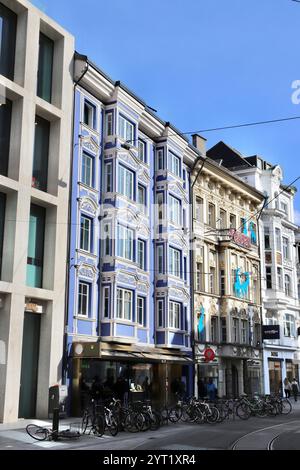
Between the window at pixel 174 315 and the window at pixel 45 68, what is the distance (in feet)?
43.1

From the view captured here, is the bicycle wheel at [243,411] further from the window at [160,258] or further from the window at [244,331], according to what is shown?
the window at [244,331]

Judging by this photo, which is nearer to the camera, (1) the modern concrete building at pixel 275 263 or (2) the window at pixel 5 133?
(2) the window at pixel 5 133

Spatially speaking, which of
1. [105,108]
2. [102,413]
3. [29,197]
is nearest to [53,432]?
[102,413]

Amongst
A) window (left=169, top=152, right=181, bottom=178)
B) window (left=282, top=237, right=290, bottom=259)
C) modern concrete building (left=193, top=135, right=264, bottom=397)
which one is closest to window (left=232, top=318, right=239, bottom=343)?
modern concrete building (left=193, top=135, right=264, bottom=397)

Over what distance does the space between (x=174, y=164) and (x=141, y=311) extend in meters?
9.35

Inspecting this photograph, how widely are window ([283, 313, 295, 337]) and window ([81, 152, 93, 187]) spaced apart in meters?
25.5

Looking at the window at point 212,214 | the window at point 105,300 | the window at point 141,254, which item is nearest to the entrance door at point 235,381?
the window at point 212,214

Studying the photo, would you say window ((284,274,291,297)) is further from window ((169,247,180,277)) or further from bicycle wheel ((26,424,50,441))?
bicycle wheel ((26,424,50,441))

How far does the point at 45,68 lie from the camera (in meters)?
26.6

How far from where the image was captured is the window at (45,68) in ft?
85.8

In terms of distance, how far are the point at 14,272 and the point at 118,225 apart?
701 centimetres

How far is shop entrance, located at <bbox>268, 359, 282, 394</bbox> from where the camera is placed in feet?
144

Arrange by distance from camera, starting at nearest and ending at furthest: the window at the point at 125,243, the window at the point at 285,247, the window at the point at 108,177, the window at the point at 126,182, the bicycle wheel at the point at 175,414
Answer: the bicycle wheel at the point at 175,414 < the window at the point at 125,243 < the window at the point at 108,177 < the window at the point at 126,182 < the window at the point at 285,247

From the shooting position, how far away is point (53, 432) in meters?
16.2
